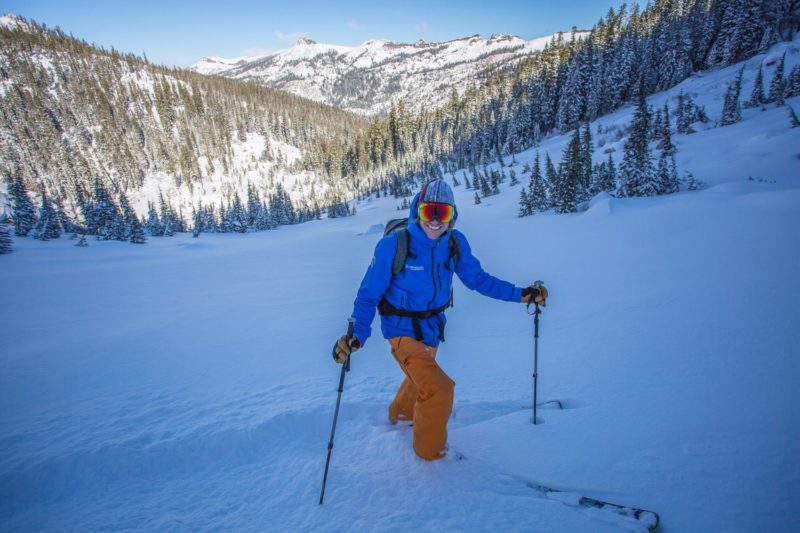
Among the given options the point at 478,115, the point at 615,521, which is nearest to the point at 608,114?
the point at 478,115

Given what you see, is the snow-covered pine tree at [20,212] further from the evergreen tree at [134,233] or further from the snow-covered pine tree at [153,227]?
the snow-covered pine tree at [153,227]

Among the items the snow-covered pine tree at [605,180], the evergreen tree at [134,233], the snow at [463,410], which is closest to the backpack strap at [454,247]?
the snow at [463,410]

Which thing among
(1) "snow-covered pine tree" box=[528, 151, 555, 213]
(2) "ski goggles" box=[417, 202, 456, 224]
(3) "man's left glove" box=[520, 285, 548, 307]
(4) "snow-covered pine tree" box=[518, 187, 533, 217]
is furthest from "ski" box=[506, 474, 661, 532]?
(1) "snow-covered pine tree" box=[528, 151, 555, 213]

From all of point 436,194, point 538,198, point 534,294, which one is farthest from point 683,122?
point 436,194

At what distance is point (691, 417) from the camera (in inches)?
107

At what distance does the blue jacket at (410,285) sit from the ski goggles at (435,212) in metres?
0.13

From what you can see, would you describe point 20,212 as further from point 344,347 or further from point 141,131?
point 141,131

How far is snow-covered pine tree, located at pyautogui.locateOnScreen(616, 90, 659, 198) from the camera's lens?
15.1 metres

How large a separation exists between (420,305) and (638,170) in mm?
17346

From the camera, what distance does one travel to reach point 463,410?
3.49 metres

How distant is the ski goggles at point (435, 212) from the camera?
2748mm

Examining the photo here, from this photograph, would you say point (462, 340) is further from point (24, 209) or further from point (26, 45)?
point (26, 45)

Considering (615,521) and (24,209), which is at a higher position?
(24,209)

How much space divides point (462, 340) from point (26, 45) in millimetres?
172188
